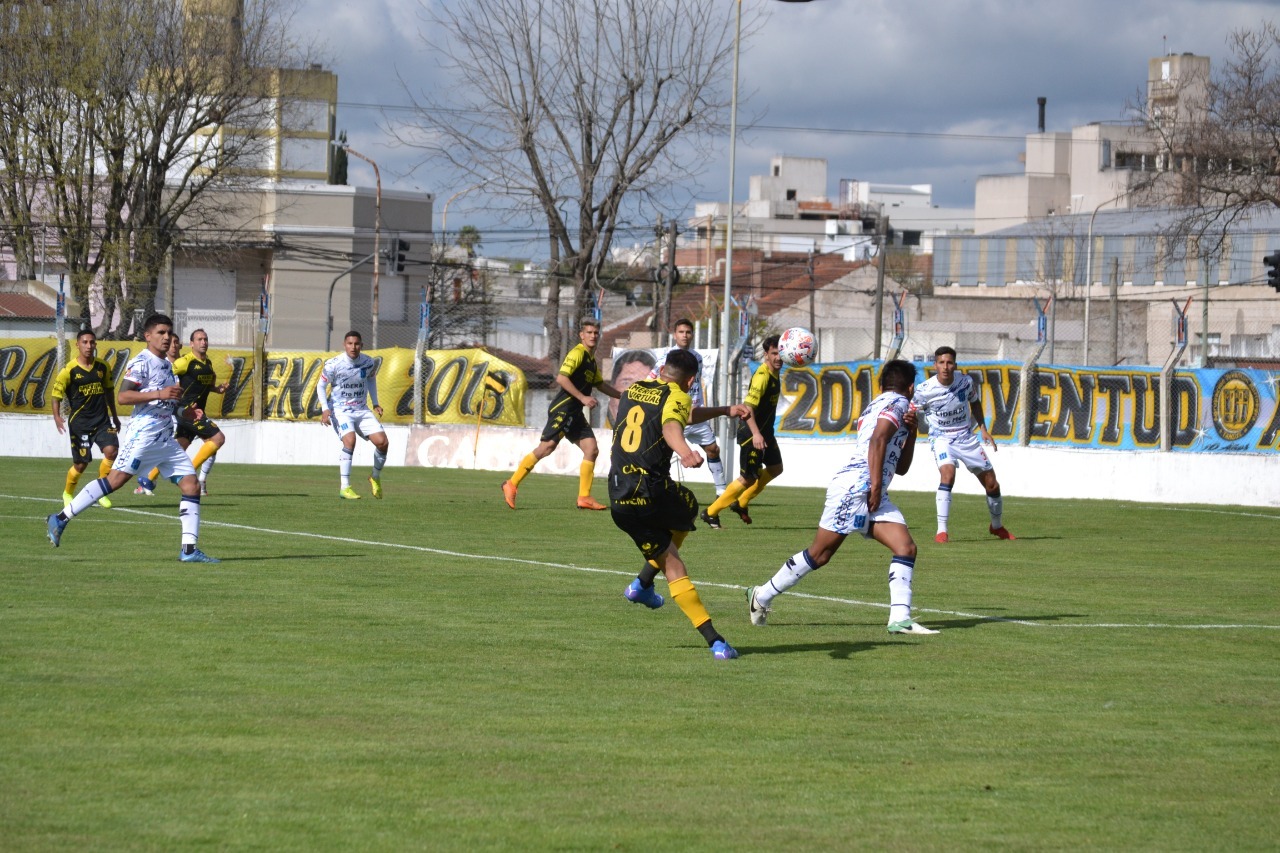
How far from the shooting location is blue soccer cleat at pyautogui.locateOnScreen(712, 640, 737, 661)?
9.27m

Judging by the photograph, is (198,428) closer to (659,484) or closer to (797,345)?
(797,345)

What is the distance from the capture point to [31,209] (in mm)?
48844

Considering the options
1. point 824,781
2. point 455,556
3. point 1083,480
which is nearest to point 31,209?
point 1083,480

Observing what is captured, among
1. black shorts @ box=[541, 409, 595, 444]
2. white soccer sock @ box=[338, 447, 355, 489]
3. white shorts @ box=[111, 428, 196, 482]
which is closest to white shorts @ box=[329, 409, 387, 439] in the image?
white soccer sock @ box=[338, 447, 355, 489]

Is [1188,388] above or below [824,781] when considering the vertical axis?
above

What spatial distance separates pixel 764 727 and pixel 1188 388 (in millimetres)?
20726

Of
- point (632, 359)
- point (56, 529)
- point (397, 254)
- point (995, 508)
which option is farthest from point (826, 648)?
point (397, 254)

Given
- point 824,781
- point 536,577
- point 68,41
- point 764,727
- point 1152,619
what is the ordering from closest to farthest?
1. point 824,781
2. point 764,727
3. point 1152,619
4. point 536,577
5. point 68,41

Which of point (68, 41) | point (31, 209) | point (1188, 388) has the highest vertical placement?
point (68, 41)

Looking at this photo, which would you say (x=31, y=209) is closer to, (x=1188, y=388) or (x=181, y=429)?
(x=181, y=429)

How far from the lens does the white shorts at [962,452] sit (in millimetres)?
17922

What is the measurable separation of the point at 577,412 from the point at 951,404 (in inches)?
186

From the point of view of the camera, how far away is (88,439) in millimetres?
19625

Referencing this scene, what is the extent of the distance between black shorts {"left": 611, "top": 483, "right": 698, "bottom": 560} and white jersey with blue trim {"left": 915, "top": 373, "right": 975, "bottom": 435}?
8955 mm
